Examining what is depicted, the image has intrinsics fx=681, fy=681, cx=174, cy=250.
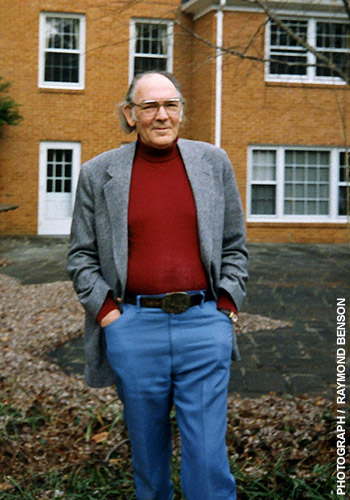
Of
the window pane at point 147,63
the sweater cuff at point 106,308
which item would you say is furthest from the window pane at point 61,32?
the sweater cuff at point 106,308

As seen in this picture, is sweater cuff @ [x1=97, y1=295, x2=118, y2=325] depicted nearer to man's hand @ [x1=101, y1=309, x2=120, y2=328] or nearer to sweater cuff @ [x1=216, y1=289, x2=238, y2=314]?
man's hand @ [x1=101, y1=309, x2=120, y2=328]

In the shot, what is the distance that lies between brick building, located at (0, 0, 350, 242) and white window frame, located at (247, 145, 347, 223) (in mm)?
26

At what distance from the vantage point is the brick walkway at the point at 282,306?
5.36 metres

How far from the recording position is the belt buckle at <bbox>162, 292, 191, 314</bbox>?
2.59 meters

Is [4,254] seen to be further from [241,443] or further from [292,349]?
[241,443]

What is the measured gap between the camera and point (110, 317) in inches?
105

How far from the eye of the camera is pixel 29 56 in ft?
56.0

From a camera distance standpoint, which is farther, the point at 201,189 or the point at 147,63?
the point at 147,63

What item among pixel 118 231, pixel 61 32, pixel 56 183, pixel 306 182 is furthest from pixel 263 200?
pixel 118 231

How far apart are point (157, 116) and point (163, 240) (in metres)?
0.49

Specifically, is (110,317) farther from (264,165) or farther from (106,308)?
(264,165)

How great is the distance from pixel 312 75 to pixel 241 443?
14.5 m

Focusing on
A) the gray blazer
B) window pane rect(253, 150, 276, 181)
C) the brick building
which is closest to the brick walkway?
the brick building

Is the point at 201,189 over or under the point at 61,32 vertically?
under
